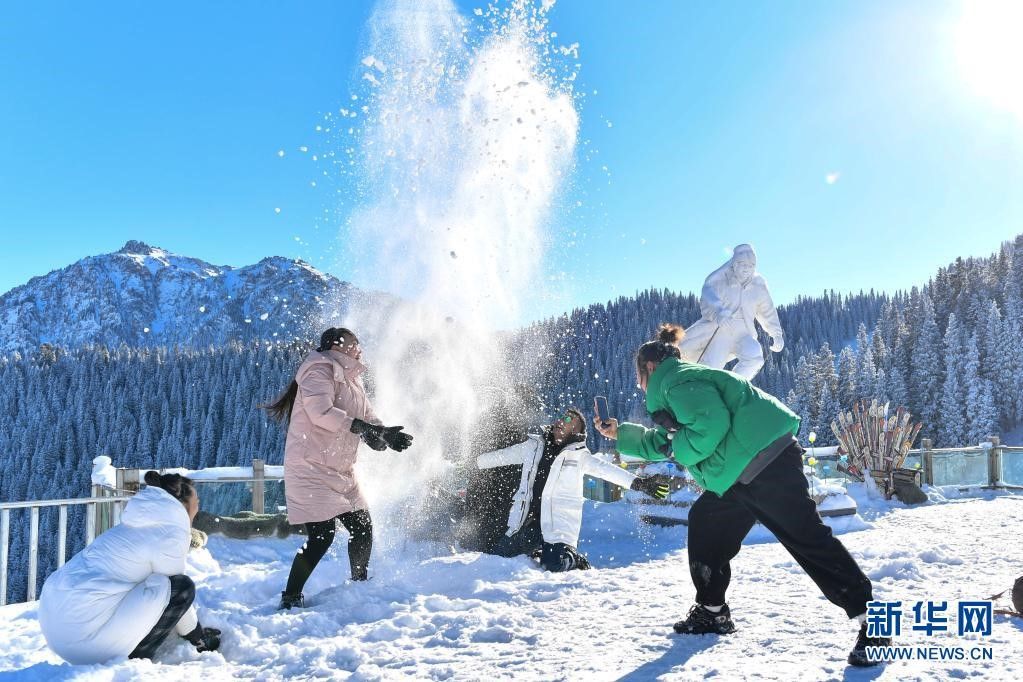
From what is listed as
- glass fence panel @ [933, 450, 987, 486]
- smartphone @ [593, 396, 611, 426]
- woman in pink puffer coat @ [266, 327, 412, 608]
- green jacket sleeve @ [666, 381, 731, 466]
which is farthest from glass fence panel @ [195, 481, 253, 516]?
glass fence panel @ [933, 450, 987, 486]

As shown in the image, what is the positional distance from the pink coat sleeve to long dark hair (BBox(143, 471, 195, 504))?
0.85 meters

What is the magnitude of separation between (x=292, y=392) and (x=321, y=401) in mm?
456

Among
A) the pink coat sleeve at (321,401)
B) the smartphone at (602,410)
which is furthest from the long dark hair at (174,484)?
the smartphone at (602,410)

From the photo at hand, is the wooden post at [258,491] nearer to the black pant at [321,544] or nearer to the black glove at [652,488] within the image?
the black pant at [321,544]

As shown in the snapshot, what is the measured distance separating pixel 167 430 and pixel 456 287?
9691 centimetres

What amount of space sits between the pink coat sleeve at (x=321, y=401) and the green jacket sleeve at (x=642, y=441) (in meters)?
1.70

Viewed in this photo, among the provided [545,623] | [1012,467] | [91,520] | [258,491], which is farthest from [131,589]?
[1012,467]

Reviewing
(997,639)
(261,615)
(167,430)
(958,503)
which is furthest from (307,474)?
(167,430)

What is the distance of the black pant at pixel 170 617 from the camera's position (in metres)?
3.06

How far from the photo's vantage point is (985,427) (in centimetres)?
5862

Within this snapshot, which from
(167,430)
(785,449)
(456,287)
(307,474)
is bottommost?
(167,430)

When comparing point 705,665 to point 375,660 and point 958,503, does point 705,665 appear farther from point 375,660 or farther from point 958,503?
point 958,503

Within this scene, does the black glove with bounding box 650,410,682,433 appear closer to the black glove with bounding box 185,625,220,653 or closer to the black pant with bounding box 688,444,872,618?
the black pant with bounding box 688,444,872,618

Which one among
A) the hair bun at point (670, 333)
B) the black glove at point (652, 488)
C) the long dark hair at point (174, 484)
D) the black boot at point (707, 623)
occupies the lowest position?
the black boot at point (707, 623)
